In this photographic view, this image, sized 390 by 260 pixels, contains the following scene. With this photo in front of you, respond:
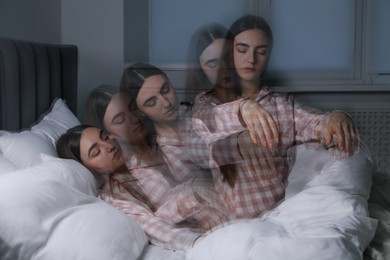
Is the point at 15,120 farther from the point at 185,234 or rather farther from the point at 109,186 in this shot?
the point at 185,234

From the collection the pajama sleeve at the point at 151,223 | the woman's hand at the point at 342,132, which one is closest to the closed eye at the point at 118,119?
the pajama sleeve at the point at 151,223

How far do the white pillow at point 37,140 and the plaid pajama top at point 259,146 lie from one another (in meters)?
0.29

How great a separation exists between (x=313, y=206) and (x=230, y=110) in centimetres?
25

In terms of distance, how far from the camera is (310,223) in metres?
1.00

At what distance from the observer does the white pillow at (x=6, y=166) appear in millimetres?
1136

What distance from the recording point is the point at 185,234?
3.62ft

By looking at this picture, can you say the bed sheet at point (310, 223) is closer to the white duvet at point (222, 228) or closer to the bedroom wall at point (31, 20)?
the white duvet at point (222, 228)

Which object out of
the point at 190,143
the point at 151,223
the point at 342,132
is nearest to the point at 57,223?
the point at 151,223

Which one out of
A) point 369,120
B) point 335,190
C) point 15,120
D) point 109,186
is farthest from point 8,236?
point 369,120

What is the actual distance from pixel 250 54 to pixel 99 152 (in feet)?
1.24

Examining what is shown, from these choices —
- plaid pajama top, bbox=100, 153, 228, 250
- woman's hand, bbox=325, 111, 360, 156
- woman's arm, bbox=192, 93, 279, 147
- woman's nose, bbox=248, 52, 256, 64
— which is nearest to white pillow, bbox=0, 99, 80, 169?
plaid pajama top, bbox=100, 153, 228, 250

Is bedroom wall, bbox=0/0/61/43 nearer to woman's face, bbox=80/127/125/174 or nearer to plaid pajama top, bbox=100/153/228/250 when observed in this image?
woman's face, bbox=80/127/125/174

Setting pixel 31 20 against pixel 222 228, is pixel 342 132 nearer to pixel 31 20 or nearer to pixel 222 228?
pixel 222 228

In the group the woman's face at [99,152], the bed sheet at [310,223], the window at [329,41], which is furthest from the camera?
the woman's face at [99,152]
